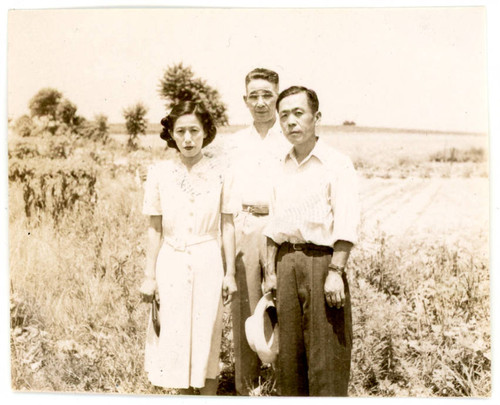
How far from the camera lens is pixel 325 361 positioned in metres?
3.36

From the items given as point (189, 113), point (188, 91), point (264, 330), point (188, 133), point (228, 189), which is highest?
point (188, 91)

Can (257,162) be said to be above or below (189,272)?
above

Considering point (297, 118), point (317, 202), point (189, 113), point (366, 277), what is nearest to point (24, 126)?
point (189, 113)

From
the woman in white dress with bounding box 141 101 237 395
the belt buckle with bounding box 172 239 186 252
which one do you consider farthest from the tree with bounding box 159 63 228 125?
the belt buckle with bounding box 172 239 186 252

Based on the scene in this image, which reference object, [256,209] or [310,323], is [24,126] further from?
[310,323]

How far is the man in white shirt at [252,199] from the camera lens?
12.1ft

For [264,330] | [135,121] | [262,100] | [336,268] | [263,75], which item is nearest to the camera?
[336,268]

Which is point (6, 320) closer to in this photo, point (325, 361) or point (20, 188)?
point (20, 188)

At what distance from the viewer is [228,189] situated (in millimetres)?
3660

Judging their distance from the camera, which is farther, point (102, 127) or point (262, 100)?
point (102, 127)

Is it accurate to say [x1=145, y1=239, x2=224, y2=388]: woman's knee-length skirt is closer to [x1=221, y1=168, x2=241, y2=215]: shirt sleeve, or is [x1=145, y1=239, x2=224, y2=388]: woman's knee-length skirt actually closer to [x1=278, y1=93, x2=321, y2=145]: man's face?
[x1=221, y1=168, x2=241, y2=215]: shirt sleeve

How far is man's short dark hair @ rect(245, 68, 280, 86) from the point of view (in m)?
3.88

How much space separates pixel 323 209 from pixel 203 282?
0.92 meters

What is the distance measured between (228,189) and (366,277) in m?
1.26
